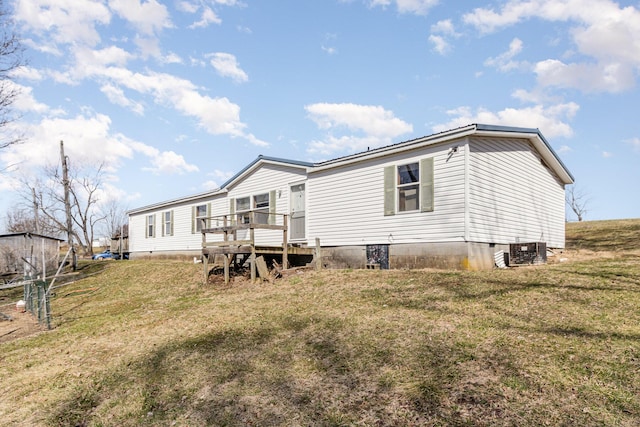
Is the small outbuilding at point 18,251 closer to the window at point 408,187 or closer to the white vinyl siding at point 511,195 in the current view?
the window at point 408,187

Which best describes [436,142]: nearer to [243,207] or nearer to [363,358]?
[363,358]

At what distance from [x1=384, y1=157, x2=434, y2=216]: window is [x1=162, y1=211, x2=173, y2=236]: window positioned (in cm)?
1614

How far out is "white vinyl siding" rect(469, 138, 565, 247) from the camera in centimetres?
1175

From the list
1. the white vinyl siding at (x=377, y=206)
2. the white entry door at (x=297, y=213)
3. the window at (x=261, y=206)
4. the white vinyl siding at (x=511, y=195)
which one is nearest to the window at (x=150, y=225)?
the window at (x=261, y=206)

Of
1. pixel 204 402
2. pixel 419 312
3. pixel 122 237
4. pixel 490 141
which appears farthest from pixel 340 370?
pixel 122 237

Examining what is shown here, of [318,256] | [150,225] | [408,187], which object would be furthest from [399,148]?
[150,225]

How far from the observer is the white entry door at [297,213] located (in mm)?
16297

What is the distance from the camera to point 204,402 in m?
5.48

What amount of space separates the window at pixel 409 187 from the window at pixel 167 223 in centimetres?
1614

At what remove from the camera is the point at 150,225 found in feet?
88.8

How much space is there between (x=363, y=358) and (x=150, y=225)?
2414 cm

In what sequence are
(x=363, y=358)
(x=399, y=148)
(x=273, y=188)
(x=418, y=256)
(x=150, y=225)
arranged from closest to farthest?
(x=363, y=358) < (x=418, y=256) < (x=399, y=148) < (x=273, y=188) < (x=150, y=225)

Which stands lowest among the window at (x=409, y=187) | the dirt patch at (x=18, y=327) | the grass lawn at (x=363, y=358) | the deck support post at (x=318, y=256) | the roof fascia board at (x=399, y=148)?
the dirt patch at (x=18, y=327)

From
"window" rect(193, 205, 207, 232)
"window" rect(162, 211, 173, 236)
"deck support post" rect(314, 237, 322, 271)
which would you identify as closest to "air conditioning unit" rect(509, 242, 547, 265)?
"deck support post" rect(314, 237, 322, 271)
